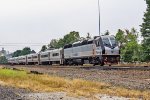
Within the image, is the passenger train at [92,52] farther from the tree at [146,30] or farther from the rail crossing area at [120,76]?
the tree at [146,30]

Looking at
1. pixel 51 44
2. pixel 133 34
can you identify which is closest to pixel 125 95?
pixel 133 34

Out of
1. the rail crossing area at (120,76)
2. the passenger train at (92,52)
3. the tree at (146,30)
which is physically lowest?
the rail crossing area at (120,76)

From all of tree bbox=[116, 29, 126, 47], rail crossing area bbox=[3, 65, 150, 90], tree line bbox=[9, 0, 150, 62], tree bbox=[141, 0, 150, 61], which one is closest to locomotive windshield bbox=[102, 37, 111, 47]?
rail crossing area bbox=[3, 65, 150, 90]

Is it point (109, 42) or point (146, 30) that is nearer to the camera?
point (109, 42)

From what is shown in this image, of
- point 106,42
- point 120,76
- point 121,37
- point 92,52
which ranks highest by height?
point 121,37

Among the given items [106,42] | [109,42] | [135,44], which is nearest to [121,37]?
[135,44]

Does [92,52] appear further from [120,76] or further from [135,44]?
[135,44]

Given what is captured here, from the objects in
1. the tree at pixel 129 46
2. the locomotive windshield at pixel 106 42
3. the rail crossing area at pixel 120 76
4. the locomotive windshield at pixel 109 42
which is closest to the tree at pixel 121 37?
the tree at pixel 129 46

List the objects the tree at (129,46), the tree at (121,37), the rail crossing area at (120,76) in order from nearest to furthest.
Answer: the rail crossing area at (120,76) < the tree at (129,46) < the tree at (121,37)

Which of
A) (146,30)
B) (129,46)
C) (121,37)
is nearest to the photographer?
(146,30)

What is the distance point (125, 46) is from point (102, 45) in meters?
50.4

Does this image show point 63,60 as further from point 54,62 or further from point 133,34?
point 133,34

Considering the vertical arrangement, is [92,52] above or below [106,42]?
below

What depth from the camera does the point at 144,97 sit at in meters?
16.0
